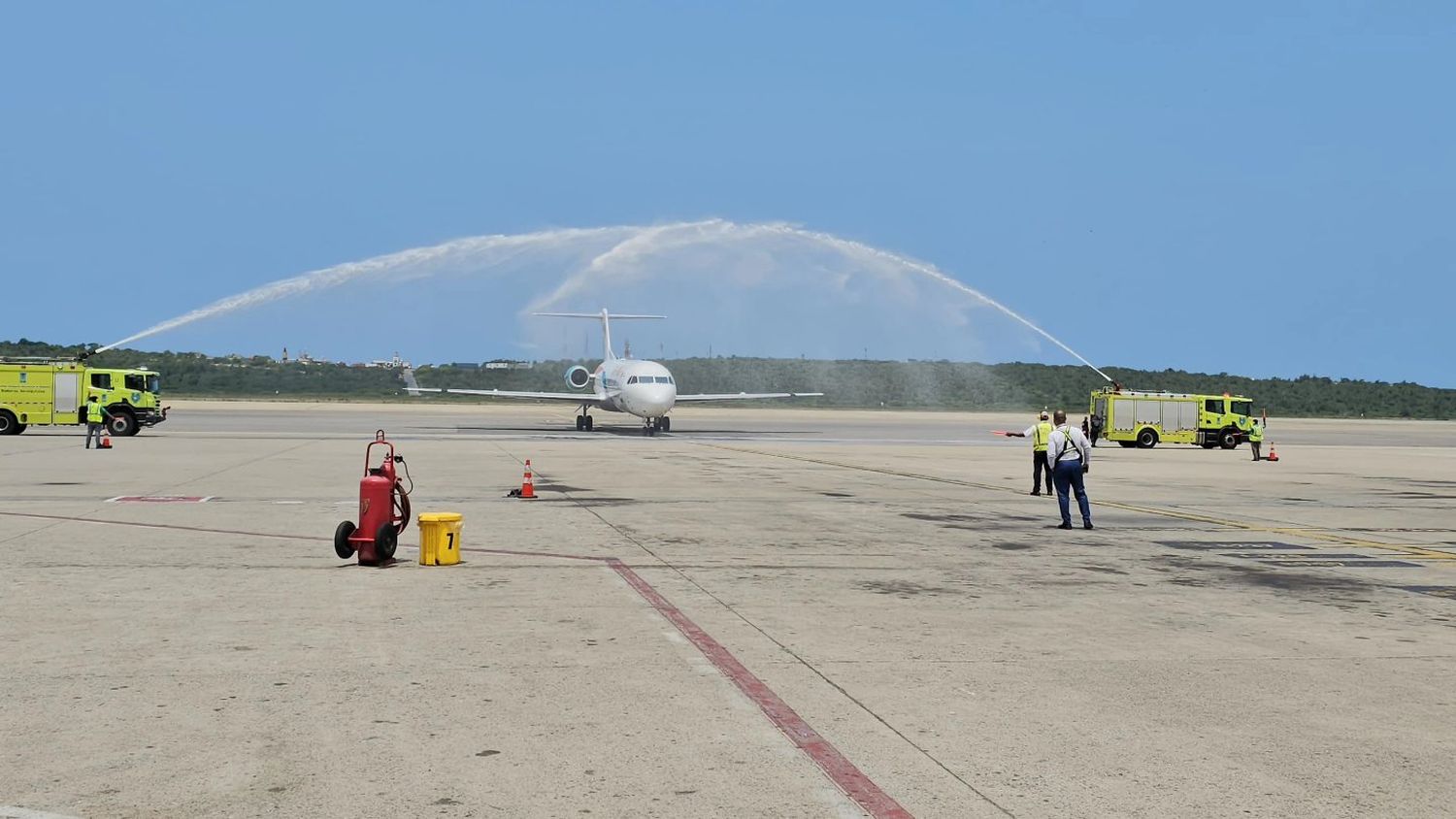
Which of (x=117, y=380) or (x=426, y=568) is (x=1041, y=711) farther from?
(x=117, y=380)

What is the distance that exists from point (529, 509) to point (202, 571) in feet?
28.0

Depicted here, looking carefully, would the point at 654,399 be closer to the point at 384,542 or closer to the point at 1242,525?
the point at 1242,525

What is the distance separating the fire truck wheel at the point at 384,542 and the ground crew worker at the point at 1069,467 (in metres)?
10.5

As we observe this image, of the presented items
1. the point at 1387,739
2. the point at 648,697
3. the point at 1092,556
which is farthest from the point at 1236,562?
the point at 648,697

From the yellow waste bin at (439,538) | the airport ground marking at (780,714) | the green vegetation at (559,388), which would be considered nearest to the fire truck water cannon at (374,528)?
the yellow waste bin at (439,538)

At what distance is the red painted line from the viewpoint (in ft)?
21.4

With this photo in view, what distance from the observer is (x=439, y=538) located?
15.4 m

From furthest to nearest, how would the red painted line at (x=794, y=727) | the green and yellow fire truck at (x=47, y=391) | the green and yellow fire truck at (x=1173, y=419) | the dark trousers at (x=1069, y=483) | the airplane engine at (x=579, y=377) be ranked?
1. the airplane engine at (x=579, y=377)
2. the green and yellow fire truck at (x=1173, y=419)
3. the green and yellow fire truck at (x=47, y=391)
4. the dark trousers at (x=1069, y=483)
5. the red painted line at (x=794, y=727)

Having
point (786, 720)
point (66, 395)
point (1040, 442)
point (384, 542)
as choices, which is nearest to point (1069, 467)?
point (1040, 442)

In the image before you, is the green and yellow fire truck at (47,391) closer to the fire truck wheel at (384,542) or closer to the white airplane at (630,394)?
the white airplane at (630,394)

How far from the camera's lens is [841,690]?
8.97m

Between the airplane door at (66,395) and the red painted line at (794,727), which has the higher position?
the airplane door at (66,395)

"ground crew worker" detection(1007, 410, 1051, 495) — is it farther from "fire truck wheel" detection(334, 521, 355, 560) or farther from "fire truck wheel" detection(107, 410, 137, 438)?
"fire truck wheel" detection(107, 410, 137, 438)

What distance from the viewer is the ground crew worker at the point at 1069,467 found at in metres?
21.0
